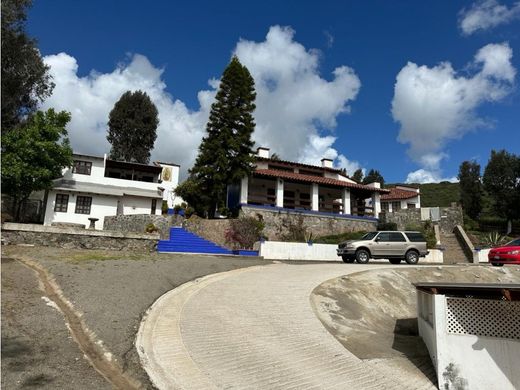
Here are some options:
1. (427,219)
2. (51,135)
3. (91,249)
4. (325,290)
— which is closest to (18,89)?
(51,135)

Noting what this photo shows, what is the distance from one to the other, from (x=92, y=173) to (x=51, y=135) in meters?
7.34

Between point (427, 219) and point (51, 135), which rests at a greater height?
point (51, 135)

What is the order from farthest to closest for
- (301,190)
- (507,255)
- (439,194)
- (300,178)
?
(439,194) → (301,190) → (300,178) → (507,255)

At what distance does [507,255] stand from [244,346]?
1717 cm

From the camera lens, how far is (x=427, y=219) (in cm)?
3759

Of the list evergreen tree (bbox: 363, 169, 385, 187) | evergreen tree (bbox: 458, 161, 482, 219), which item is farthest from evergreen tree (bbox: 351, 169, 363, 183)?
evergreen tree (bbox: 458, 161, 482, 219)

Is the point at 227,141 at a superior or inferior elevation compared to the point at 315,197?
superior

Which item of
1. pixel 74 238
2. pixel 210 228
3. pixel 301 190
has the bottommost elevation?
pixel 74 238

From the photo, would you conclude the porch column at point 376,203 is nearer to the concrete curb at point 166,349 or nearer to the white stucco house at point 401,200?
the white stucco house at point 401,200

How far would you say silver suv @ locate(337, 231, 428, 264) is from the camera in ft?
65.8

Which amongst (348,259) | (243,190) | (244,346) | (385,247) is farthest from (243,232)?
(244,346)

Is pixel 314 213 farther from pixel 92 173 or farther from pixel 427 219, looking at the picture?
pixel 92 173

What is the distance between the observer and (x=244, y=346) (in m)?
6.49

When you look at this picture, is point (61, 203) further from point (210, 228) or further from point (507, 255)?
point (507, 255)
